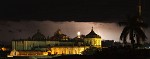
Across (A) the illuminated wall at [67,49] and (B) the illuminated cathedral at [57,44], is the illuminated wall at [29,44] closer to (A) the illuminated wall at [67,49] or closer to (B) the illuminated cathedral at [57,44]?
(B) the illuminated cathedral at [57,44]

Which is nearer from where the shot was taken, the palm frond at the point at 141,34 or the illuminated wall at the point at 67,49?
the palm frond at the point at 141,34

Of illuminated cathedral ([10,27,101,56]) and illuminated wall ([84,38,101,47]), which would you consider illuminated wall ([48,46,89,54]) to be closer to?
illuminated cathedral ([10,27,101,56])

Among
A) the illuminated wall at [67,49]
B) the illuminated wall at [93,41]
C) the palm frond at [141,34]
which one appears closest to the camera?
the palm frond at [141,34]

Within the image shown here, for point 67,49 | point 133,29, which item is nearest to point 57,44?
point 67,49

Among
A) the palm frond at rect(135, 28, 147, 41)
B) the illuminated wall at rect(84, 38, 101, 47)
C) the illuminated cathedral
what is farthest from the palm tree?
the illuminated wall at rect(84, 38, 101, 47)

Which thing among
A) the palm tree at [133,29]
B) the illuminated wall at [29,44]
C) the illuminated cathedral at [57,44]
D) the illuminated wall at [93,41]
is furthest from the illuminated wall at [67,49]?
the palm tree at [133,29]

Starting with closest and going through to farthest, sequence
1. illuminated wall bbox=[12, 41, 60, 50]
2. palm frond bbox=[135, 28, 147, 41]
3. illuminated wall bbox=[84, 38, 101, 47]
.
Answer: palm frond bbox=[135, 28, 147, 41], illuminated wall bbox=[84, 38, 101, 47], illuminated wall bbox=[12, 41, 60, 50]

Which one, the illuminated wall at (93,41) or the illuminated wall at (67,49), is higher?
the illuminated wall at (93,41)

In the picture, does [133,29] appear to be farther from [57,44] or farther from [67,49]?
[57,44]

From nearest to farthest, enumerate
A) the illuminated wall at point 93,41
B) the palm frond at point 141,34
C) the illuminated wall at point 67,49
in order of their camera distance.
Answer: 1. the palm frond at point 141,34
2. the illuminated wall at point 67,49
3. the illuminated wall at point 93,41

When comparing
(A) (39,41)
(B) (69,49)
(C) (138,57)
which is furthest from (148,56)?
(A) (39,41)

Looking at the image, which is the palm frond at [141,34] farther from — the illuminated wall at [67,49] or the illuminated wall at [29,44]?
the illuminated wall at [29,44]

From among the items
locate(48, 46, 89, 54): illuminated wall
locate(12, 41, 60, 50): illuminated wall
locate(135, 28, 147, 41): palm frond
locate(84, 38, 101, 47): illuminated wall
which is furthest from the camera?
locate(12, 41, 60, 50): illuminated wall

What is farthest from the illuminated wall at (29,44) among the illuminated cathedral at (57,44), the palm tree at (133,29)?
the palm tree at (133,29)
